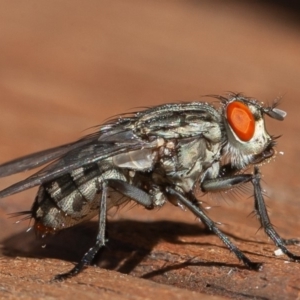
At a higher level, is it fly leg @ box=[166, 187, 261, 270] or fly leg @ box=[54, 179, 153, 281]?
fly leg @ box=[166, 187, 261, 270]

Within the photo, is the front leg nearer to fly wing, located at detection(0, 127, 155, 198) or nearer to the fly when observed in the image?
the fly

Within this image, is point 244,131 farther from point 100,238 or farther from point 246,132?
point 100,238

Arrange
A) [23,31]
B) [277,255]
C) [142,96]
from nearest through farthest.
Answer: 1. [277,255]
2. [142,96]
3. [23,31]

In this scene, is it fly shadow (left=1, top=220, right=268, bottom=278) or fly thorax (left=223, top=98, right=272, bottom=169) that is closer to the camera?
fly shadow (left=1, top=220, right=268, bottom=278)

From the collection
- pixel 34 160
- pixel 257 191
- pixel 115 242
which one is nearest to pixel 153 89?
pixel 34 160

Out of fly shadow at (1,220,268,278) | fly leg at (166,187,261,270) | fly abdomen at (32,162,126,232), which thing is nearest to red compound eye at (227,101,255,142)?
fly leg at (166,187,261,270)

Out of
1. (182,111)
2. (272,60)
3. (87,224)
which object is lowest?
(87,224)

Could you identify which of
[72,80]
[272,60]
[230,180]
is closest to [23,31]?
[72,80]

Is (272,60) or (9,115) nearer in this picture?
(9,115)

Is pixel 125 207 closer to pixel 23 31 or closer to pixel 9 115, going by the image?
pixel 9 115
